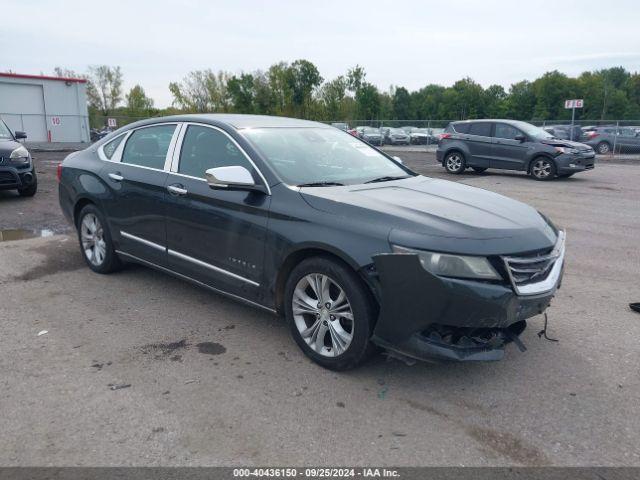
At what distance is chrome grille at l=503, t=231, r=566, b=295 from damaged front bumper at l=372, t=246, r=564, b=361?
0.06 metres

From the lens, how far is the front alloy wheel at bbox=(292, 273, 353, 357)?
11.6 ft

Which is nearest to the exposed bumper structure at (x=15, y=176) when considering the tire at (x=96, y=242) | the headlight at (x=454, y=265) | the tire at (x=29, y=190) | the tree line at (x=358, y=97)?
the tire at (x=29, y=190)

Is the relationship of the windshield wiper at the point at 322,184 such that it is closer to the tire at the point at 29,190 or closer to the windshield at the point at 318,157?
the windshield at the point at 318,157

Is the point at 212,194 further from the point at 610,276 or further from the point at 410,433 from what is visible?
the point at 610,276

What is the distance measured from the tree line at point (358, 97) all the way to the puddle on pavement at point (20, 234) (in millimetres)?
50305

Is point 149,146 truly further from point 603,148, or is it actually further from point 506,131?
point 603,148

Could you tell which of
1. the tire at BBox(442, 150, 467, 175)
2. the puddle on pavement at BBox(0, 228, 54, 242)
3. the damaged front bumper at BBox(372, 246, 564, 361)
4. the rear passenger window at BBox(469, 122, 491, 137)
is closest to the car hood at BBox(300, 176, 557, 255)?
the damaged front bumper at BBox(372, 246, 564, 361)

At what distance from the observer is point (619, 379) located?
359 centimetres

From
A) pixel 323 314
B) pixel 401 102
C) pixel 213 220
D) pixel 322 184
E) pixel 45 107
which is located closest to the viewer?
pixel 323 314

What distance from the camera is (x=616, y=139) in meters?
26.6

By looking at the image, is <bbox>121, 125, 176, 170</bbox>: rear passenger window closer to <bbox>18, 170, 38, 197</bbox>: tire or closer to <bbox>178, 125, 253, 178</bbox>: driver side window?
<bbox>178, 125, 253, 178</bbox>: driver side window

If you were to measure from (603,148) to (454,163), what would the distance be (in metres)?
14.0

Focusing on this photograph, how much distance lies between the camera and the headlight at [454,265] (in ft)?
10.3

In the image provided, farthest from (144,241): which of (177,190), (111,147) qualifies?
(111,147)
